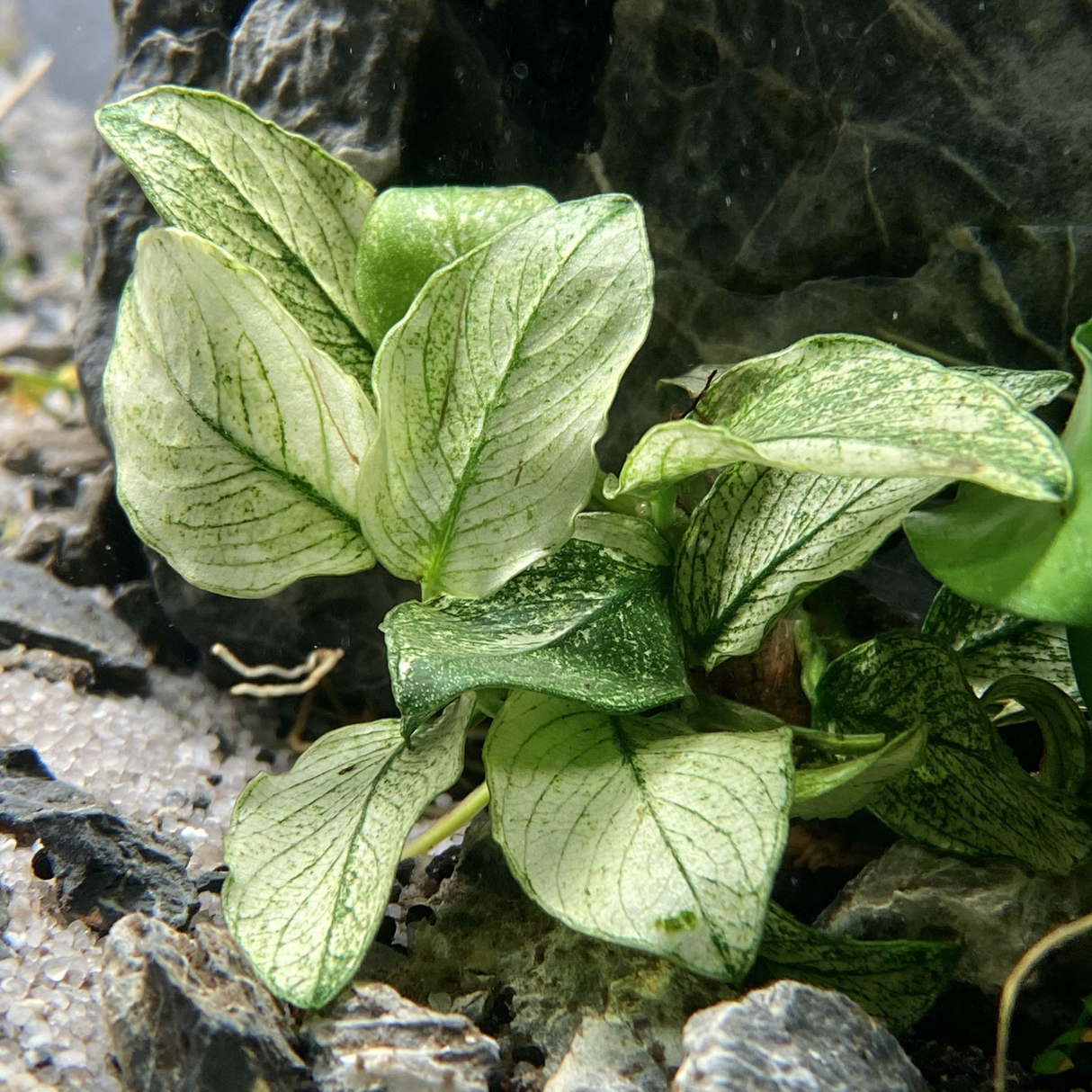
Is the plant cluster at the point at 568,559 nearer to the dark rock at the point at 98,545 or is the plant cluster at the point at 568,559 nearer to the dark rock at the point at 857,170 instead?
the dark rock at the point at 857,170

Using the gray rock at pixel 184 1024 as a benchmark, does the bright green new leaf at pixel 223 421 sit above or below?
above

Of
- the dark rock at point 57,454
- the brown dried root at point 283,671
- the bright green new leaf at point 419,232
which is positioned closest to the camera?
the bright green new leaf at point 419,232

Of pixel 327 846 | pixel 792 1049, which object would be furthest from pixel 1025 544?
pixel 327 846

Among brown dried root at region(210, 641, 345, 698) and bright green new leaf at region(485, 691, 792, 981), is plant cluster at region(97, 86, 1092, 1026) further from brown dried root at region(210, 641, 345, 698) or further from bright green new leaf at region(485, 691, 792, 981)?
brown dried root at region(210, 641, 345, 698)

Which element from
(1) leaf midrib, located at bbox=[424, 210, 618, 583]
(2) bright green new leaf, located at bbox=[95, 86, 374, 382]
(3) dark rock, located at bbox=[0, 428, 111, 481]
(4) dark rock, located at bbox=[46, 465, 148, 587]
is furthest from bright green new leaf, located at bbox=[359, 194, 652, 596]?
(3) dark rock, located at bbox=[0, 428, 111, 481]

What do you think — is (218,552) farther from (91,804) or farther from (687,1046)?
(687,1046)

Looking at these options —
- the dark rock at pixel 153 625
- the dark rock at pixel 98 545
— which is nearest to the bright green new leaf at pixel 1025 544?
the dark rock at pixel 153 625

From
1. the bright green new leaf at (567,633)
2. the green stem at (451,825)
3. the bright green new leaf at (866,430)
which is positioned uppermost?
the bright green new leaf at (866,430)
